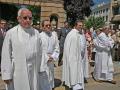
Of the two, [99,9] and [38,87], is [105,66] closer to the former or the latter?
[38,87]

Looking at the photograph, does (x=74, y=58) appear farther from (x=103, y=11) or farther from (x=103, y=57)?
(x=103, y=11)

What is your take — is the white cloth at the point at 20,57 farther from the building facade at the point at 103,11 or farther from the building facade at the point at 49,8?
the building facade at the point at 103,11

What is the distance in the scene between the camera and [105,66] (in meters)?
14.0

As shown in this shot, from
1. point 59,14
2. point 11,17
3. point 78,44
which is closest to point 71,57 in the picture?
point 78,44

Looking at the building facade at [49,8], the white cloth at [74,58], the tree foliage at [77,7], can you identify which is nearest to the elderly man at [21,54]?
the white cloth at [74,58]

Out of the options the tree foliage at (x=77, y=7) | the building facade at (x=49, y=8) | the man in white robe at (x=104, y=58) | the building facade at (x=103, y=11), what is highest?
the building facade at (x=103, y=11)

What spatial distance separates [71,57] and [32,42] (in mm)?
3278

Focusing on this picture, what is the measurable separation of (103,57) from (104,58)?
0.15 feet

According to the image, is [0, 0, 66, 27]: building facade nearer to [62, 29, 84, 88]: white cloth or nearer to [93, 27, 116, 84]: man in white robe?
[93, 27, 116, 84]: man in white robe

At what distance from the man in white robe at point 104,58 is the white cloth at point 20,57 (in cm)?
633

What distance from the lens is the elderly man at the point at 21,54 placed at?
7.09 m

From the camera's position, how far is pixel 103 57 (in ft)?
45.3

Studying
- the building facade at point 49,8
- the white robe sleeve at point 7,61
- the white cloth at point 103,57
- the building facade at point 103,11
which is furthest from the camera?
the building facade at point 103,11

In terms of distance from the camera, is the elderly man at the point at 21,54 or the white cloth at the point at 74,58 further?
the white cloth at the point at 74,58
